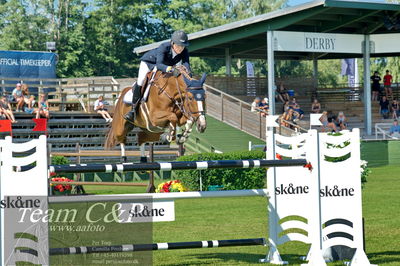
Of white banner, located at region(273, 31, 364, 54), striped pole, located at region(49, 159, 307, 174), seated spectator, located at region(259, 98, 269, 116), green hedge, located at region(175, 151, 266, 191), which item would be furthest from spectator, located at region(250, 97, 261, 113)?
striped pole, located at region(49, 159, 307, 174)

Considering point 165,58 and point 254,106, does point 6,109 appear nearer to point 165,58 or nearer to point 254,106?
point 254,106

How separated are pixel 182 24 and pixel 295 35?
112ft

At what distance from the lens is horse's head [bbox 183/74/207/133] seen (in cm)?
913

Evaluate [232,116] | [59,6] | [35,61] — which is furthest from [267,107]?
[59,6]

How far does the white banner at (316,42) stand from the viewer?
2789cm

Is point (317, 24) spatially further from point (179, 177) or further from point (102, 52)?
point (102, 52)

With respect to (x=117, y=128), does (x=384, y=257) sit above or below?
below

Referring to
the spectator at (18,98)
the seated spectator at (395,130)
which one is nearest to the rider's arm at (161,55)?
the spectator at (18,98)

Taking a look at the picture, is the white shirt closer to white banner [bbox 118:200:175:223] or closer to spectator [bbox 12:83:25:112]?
spectator [bbox 12:83:25:112]

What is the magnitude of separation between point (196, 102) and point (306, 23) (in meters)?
21.9

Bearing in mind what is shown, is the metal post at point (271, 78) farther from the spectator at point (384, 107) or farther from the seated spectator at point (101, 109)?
the spectator at point (384, 107)

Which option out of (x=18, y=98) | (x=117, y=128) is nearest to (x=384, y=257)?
(x=117, y=128)

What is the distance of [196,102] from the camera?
30.5 ft

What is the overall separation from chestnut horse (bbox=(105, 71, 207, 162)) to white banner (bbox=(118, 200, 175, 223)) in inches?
72.2
